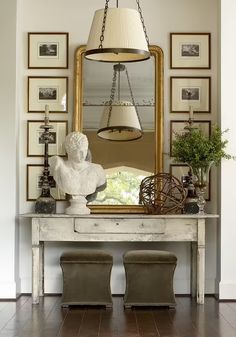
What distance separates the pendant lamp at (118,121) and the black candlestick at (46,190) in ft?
1.73

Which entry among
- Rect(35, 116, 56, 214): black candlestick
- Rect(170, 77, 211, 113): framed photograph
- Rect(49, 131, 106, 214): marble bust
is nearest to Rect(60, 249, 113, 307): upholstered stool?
Rect(49, 131, 106, 214): marble bust

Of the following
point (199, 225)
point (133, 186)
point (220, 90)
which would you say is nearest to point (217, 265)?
point (199, 225)

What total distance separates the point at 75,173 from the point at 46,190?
0.39 meters

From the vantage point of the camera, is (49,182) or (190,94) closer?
(49,182)

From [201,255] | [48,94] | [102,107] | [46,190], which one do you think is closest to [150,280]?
[201,255]

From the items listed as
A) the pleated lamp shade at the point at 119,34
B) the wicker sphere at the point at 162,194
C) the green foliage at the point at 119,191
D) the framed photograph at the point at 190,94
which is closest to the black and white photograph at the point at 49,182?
the green foliage at the point at 119,191

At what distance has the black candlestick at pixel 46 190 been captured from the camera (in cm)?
611

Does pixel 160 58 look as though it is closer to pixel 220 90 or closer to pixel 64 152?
pixel 220 90

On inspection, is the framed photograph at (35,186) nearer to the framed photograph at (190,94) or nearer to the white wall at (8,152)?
the white wall at (8,152)

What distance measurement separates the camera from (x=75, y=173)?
601 cm

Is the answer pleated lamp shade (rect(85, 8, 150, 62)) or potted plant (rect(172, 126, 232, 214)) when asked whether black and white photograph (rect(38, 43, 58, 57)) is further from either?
pleated lamp shade (rect(85, 8, 150, 62))

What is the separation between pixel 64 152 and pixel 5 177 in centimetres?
66

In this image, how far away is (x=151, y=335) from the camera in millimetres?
4590

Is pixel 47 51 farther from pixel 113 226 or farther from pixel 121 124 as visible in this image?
pixel 113 226
